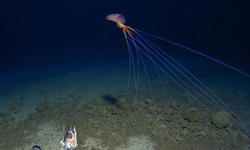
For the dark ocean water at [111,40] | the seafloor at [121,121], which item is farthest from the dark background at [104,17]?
the seafloor at [121,121]

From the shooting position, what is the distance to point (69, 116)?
593cm

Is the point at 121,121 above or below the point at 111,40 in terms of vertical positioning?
Result: below

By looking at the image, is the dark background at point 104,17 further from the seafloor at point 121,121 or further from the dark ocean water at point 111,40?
the seafloor at point 121,121

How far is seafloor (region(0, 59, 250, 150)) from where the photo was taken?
4.47 metres

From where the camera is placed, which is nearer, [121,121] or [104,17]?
[121,121]

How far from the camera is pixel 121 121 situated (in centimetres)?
534

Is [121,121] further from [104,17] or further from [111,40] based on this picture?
[104,17]

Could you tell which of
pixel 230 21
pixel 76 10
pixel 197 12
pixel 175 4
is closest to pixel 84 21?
pixel 76 10

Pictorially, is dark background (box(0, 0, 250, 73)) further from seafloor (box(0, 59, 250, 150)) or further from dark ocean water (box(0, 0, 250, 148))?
seafloor (box(0, 59, 250, 150))

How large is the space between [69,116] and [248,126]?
537 centimetres

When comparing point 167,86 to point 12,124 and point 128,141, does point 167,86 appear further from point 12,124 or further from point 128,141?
point 12,124

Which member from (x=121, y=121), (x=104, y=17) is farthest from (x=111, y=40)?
(x=104, y=17)

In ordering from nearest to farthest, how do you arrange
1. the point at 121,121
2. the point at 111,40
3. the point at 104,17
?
the point at 121,121 < the point at 111,40 < the point at 104,17

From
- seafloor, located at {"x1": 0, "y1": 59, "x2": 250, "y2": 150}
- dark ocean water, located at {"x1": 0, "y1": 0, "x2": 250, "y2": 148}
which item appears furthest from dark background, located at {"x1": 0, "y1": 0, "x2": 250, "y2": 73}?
seafloor, located at {"x1": 0, "y1": 59, "x2": 250, "y2": 150}
